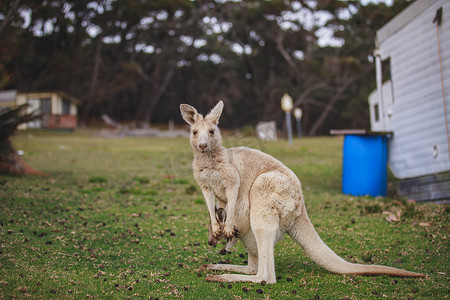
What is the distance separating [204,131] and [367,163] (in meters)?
5.39

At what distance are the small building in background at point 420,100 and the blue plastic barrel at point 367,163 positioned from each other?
518 mm

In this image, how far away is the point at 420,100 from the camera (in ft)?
26.9

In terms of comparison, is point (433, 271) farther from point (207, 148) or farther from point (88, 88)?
point (88, 88)

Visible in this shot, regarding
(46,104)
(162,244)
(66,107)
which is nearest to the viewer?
(162,244)

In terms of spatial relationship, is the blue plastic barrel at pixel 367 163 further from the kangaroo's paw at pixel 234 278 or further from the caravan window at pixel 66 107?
the caravan window at pixel 66 107

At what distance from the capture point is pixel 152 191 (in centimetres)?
864

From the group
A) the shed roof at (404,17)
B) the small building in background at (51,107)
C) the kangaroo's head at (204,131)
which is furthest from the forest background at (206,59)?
the kangaroo's head at (204,131)

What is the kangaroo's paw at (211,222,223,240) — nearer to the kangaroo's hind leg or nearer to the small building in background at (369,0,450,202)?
the kangaroo's hind leg

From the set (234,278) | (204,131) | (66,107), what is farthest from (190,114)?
(66,107)

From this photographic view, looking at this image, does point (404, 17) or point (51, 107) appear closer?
point (404, 17)

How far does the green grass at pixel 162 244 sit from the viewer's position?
12.3 feet

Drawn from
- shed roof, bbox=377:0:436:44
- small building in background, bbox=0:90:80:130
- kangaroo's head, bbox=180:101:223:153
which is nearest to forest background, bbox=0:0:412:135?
small building in background, bbox=0:90:80:130

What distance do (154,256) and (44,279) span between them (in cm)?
132

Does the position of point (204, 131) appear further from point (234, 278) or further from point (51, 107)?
point (51, 107)
